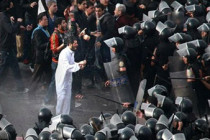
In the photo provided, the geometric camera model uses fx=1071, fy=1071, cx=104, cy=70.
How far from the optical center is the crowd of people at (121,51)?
21.5m

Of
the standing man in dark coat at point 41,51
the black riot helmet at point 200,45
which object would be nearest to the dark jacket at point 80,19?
the standing man in dark coat at point 41,51

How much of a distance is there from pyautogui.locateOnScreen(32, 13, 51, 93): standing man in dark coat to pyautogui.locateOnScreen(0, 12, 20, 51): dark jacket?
57 cm

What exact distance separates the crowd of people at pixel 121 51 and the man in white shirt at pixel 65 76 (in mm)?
20

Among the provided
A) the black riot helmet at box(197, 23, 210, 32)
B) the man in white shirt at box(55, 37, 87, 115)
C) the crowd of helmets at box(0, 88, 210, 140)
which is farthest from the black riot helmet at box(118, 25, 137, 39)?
the crowd of helmets at box(0, 88, 210, 140)

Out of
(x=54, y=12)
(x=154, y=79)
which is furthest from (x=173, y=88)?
(x=54, y=12)

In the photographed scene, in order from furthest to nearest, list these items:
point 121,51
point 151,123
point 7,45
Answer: point 7,45 < point 121,51 < point 151,123

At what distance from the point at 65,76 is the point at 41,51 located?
222cm

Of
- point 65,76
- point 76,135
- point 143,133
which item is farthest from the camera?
point 65,76

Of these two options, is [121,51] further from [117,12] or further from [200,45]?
[117,12]

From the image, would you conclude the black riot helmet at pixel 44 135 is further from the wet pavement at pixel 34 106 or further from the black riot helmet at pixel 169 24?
the black riot helmet at pixel 169 24

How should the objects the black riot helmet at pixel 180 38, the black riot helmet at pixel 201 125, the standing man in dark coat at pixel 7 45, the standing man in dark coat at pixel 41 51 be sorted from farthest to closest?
the standing man in dark coat at pixel 7 45 → the standing man in dark coat at pixel 41 51 → the black riot helmet at pixel 180 38 → the black riot helmet at pixel 201 125

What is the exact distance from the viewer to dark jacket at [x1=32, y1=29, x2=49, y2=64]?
2384 centimetres

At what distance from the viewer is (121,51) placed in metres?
22.2

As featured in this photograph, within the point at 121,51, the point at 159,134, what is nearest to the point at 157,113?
the point at 159,134
